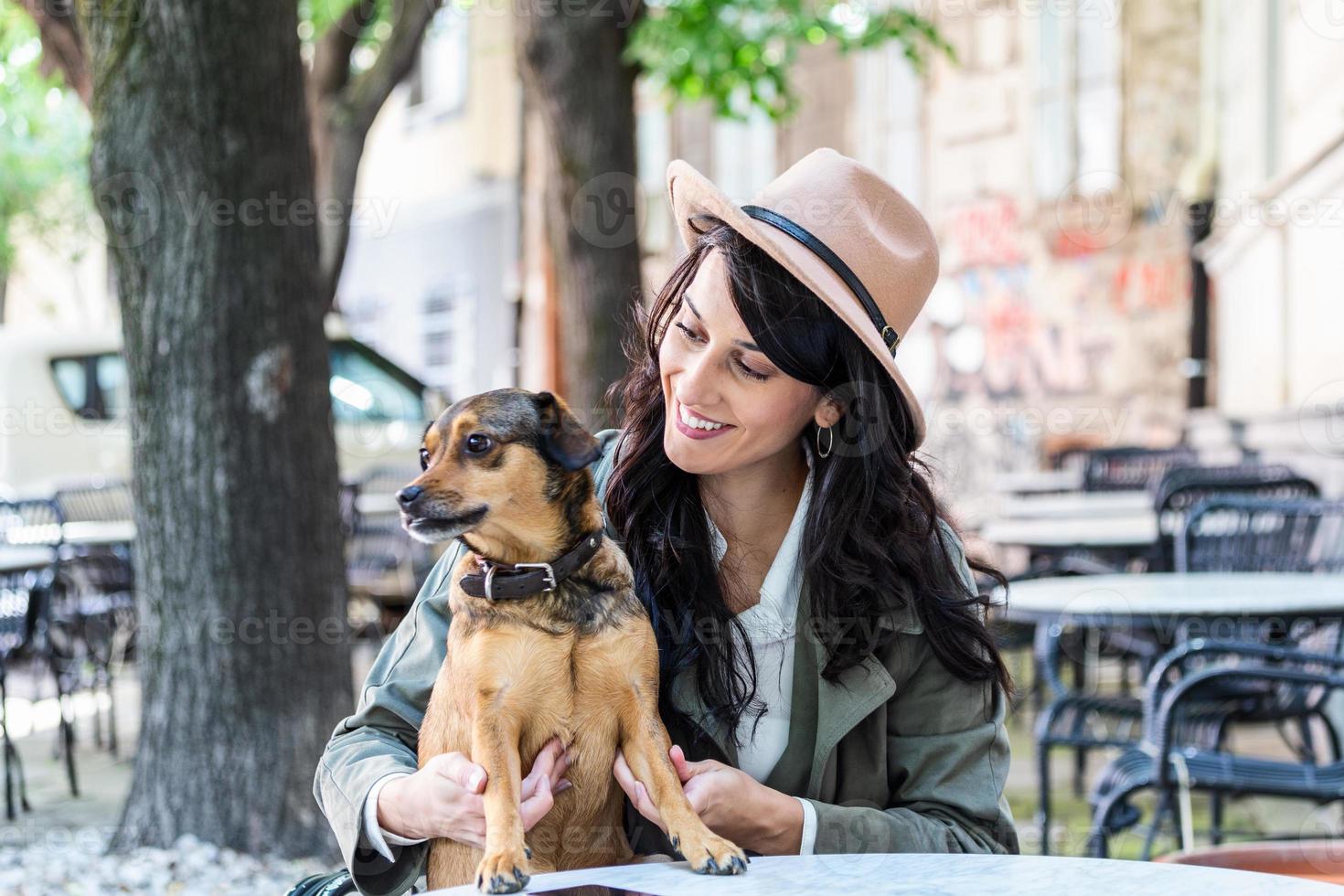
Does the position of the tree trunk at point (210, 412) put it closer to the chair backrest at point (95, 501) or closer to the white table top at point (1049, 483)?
the chair backrest at point (95, 501)

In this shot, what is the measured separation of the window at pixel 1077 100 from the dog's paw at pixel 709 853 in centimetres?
1353

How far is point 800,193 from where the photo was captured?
2.12 meters

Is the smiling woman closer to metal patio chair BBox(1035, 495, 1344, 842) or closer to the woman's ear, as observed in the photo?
the woman's ear

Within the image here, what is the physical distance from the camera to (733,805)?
178cm

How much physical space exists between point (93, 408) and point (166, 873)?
21.4 ft

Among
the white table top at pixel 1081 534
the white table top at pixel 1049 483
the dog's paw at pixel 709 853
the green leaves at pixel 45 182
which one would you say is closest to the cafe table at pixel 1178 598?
the white table top at pixel 1081 534

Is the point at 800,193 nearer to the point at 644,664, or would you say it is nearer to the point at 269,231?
the point at 644,664

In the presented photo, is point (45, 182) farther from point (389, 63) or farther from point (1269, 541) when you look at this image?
point (1269, 541)

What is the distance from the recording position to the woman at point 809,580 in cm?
200

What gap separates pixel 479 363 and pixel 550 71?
1299cm

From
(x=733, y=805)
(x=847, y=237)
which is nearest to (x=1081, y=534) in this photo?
(x=847, y=237)

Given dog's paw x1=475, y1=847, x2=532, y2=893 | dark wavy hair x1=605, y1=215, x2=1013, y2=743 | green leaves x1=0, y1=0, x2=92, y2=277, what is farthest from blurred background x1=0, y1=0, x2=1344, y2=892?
green leaves x1=0, y1=0, x2=92, y2=277

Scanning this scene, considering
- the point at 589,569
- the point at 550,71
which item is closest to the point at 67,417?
the point at 550,71

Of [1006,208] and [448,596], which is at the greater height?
[1006,208]
